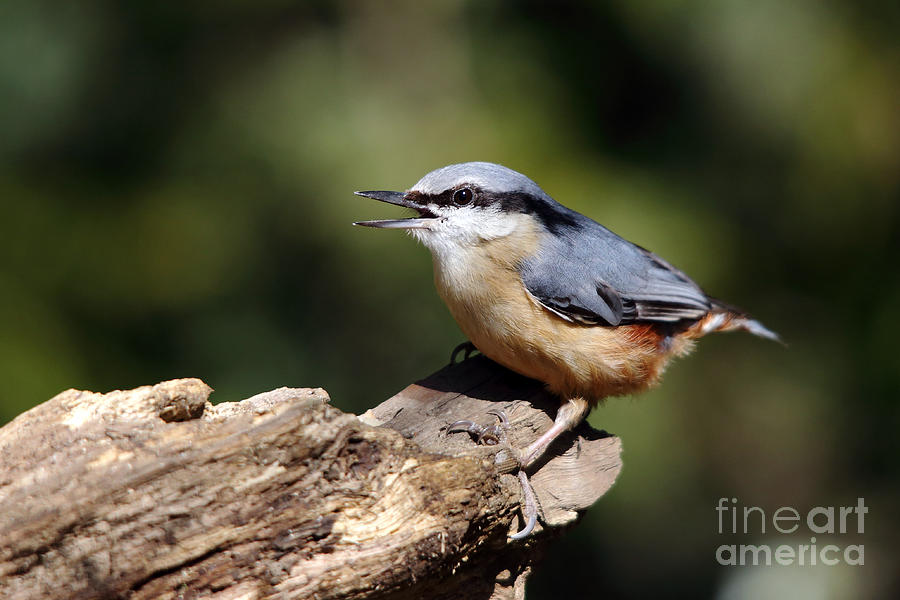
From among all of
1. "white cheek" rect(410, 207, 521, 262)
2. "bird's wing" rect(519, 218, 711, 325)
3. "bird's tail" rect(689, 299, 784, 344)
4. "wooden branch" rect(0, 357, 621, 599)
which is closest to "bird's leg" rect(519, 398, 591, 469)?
"bird's wing" rect(519, 218, 711, 325)

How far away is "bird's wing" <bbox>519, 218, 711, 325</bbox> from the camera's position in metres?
3.03

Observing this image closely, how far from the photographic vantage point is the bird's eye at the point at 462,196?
3043 mm

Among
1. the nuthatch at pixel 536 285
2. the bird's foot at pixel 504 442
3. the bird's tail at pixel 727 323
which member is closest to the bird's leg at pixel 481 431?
the bird's foot at pixel 504 442

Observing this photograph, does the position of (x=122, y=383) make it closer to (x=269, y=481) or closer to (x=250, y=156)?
(x=250, y=156)

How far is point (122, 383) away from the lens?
3.73 meters

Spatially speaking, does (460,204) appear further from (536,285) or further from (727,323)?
(727,323)

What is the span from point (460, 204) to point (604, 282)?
62 cm

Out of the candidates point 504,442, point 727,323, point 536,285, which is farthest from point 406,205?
point 727,323

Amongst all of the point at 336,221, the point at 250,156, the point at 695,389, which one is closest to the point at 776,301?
the point at 695,389

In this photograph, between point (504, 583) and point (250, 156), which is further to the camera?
point (250, 156)

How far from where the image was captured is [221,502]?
196 cm

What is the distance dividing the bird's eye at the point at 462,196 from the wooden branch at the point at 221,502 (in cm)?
109

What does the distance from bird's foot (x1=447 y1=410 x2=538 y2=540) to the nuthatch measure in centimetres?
11

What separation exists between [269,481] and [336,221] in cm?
209
